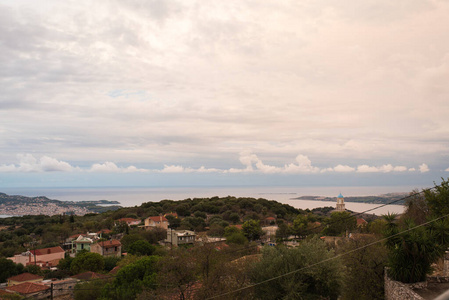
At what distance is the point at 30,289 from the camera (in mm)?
22531

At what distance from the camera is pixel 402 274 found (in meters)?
12.1

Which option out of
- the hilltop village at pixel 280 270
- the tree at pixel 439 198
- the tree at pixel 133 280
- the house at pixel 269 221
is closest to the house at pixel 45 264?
the hilltop village at pixel 280 270

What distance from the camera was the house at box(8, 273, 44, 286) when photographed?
25148mm

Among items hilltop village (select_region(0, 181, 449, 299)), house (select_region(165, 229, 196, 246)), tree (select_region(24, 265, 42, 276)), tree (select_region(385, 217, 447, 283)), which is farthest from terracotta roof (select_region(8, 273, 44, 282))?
tree (select_region(385, 217, 447, 283))

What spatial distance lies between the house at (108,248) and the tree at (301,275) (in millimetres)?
24715

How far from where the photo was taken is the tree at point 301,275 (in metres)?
13.1

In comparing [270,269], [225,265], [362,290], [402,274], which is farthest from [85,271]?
[402,274]

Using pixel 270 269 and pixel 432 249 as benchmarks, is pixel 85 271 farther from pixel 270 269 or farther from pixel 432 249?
pixel 432 249

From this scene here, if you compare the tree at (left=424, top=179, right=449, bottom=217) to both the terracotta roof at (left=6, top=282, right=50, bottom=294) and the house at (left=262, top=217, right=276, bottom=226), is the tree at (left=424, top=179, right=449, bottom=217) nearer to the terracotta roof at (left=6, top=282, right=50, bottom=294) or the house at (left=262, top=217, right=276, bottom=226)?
the terracotta roof at (left=6, top=282, right=50, bottom=294)

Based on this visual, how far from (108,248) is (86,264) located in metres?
6.18

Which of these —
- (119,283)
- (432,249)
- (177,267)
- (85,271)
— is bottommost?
(85,271)

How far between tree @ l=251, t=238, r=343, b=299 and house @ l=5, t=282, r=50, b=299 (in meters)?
16.7

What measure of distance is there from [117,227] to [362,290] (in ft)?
130

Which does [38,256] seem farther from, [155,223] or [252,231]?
[252,231]
